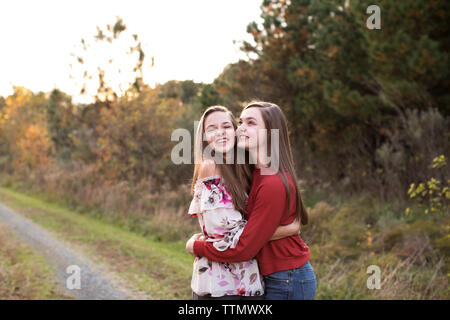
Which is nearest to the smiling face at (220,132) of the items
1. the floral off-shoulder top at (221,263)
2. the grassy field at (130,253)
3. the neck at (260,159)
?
the neck at (260,159)

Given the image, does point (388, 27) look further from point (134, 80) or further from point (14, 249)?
point (134, 80)

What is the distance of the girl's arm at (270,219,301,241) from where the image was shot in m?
2.11

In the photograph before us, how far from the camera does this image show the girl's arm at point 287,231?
6.92 ft

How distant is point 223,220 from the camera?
205cm

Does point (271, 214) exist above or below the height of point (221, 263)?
above

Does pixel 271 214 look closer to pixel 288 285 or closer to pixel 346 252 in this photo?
pixel 288 285

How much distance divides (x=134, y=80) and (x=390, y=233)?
37.1 ft

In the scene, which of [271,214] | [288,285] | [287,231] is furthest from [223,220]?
[288,285]

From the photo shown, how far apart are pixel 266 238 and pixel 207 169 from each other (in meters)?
0.49

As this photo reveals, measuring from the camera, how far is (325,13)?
10.9 metres
